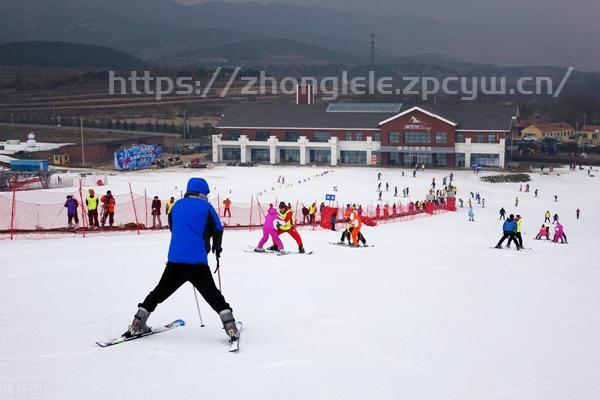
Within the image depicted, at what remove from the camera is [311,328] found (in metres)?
6.85

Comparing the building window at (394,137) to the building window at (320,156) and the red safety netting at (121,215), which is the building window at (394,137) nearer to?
the building window at (320,156)

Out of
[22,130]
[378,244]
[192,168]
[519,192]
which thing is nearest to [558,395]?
[378,244]

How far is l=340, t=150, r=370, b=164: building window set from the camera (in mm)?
65625

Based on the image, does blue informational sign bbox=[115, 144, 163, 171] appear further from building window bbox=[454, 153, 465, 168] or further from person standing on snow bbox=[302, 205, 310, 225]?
person standing on snow bbox=[302, 205, 310, 225]

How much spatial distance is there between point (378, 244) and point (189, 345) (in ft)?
33.0

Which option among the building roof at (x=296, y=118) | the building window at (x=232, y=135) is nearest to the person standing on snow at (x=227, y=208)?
the building roof at (x=296, y=118)

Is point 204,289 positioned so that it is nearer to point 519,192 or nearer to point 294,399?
point 294,399

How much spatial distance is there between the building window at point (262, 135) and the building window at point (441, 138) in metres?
16.8

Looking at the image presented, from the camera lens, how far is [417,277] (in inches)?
397

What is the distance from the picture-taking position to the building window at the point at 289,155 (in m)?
67.1

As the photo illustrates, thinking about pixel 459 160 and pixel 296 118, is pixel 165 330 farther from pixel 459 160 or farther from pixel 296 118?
pixel 296 118

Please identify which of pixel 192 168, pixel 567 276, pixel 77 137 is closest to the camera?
pixel 567 276

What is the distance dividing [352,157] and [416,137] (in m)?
6.58

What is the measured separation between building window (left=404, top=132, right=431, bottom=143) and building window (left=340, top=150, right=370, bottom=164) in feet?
15.2
